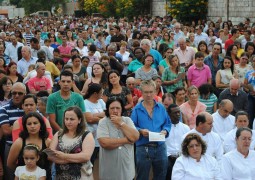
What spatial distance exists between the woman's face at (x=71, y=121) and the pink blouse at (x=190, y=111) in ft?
10.3

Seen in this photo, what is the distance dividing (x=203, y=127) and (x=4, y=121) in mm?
2742

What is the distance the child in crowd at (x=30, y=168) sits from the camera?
240 inches

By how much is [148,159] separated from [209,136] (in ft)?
3.47

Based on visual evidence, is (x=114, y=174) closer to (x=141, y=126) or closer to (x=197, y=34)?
(x=141, y=126)

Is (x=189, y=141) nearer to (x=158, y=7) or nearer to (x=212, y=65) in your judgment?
(x=212, y=65)

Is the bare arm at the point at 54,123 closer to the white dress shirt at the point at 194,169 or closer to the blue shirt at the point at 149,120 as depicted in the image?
the blue shirt at the point at 149,120

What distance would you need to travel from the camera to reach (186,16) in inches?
1141

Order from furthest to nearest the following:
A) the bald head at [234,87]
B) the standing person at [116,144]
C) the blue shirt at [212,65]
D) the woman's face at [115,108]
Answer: the blue shirt at [212,65], the bald head at [234,87], the woman's face at [115,108], the standing person at [116,144]

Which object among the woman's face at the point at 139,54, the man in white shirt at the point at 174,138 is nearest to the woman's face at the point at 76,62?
the woman's face at the point at 139,54

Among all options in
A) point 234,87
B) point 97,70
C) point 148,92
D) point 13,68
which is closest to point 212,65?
point 234,87

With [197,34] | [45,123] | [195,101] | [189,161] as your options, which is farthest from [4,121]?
[197,34]

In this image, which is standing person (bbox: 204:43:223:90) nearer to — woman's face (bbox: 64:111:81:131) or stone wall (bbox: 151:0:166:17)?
woman's face (bbox: 64:111:81:131)

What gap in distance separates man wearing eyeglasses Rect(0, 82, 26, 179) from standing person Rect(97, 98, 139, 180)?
1.28 metres

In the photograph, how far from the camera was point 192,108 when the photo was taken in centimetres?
900
